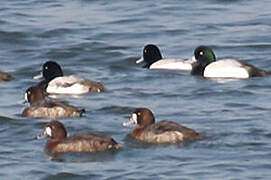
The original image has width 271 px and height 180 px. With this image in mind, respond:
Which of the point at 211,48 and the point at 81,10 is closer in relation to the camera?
the point at 211,48

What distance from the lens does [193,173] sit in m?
14.0

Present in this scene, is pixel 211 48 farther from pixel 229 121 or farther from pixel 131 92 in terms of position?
pixel 229 121

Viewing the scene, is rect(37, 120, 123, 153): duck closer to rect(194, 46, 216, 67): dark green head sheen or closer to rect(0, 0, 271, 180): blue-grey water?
rect(0, 0, 271, 180): blue-grey water

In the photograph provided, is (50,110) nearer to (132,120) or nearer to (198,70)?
(132,120)

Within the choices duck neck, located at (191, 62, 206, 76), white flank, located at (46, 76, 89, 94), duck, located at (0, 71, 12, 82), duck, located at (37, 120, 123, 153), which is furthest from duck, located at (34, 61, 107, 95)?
duck, located at (37, 120, 123, 153)

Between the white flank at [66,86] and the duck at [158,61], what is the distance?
238 centimetres

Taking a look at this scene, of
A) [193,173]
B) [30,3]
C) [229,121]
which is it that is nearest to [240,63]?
[229,121]

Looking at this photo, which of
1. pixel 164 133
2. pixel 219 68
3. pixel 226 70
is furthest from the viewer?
pixel 219 68

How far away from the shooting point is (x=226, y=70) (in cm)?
2044

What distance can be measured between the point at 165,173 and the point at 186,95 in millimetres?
4751

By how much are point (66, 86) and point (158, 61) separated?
2.85 m

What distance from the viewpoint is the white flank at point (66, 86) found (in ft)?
62.2

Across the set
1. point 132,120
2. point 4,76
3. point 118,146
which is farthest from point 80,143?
point 4,76

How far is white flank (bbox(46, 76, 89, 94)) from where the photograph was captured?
747 inches
